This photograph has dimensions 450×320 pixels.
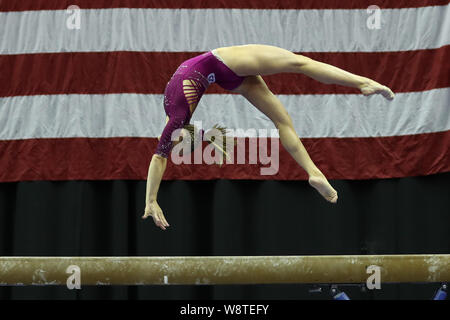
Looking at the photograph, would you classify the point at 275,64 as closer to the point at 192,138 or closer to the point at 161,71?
the point at 192,138

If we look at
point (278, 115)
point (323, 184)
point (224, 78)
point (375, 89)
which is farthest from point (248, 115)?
point (375, 89)

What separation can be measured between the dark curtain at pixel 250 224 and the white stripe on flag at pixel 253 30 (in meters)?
1.27

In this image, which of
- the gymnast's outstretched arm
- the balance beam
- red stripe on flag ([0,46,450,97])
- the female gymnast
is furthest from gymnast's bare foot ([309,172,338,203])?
red stripe on flag ([0,46,450,97])

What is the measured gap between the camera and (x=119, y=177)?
5781mm

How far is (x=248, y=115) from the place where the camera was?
580cm

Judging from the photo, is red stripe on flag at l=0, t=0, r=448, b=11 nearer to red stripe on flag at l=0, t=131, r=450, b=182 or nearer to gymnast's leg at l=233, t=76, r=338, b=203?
red stripe on flag at l=0, t=131, r=450, b=182

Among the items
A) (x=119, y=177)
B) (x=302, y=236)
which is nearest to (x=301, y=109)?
(x=302, y=236)

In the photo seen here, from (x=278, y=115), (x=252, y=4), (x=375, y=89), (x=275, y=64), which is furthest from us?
(x=252, y=4)

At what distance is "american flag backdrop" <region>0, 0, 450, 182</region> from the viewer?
578 cm

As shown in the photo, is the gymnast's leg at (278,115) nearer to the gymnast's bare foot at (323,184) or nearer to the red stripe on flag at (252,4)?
the gymnast's bare foot at (323,184)

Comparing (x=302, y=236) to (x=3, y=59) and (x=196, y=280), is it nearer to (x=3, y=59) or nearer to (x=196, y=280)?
(x=196, y=280)

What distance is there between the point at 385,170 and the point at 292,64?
228cm

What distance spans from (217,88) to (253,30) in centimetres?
64

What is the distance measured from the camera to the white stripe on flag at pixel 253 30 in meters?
5.83
